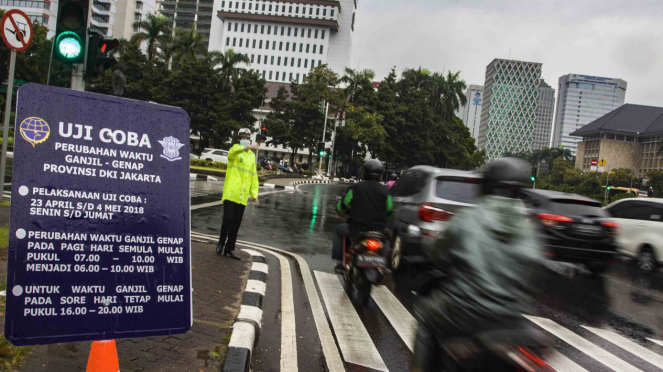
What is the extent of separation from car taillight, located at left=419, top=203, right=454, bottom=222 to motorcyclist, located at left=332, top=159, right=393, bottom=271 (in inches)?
61.6

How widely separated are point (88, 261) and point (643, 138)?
14655cm

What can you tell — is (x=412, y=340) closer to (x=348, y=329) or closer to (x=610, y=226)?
(x=348, y=329)

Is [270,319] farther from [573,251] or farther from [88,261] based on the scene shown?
[573,251]

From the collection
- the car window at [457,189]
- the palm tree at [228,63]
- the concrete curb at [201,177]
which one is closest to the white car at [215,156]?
the palm tree at [228,63]

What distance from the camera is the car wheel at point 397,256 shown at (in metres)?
8.11

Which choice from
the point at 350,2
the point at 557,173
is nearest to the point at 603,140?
the point at 557,173

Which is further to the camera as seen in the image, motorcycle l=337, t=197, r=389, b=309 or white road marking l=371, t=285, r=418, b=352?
motorcycle l=337, t=197, r=389, b=309

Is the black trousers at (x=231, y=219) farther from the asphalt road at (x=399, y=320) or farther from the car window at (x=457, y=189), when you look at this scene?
the car window at (x=457, y=189)

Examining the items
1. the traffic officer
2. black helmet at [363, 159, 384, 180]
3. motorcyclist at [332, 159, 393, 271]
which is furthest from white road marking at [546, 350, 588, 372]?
the traffic officer

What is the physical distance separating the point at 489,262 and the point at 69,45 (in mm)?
5151

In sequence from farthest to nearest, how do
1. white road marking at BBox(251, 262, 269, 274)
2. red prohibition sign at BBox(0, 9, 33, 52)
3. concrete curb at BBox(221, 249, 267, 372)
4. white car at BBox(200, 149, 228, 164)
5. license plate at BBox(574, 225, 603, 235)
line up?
white car at BBox(200, 149, 228, 164) < license plate at BBox(574, 225, 603, 235) < red prohibition sign at BBox(0, 9, 33, 52) < white road marking at BBox(251, 262, 269, 274) < concrete curb at BBox(221, 249, 267, 372)

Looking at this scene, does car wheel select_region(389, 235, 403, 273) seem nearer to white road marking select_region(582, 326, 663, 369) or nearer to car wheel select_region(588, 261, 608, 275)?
white road marking select_region(582, 326, 663, 369)

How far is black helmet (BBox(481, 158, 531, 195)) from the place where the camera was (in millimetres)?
2707

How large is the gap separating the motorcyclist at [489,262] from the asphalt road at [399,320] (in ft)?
0.61
